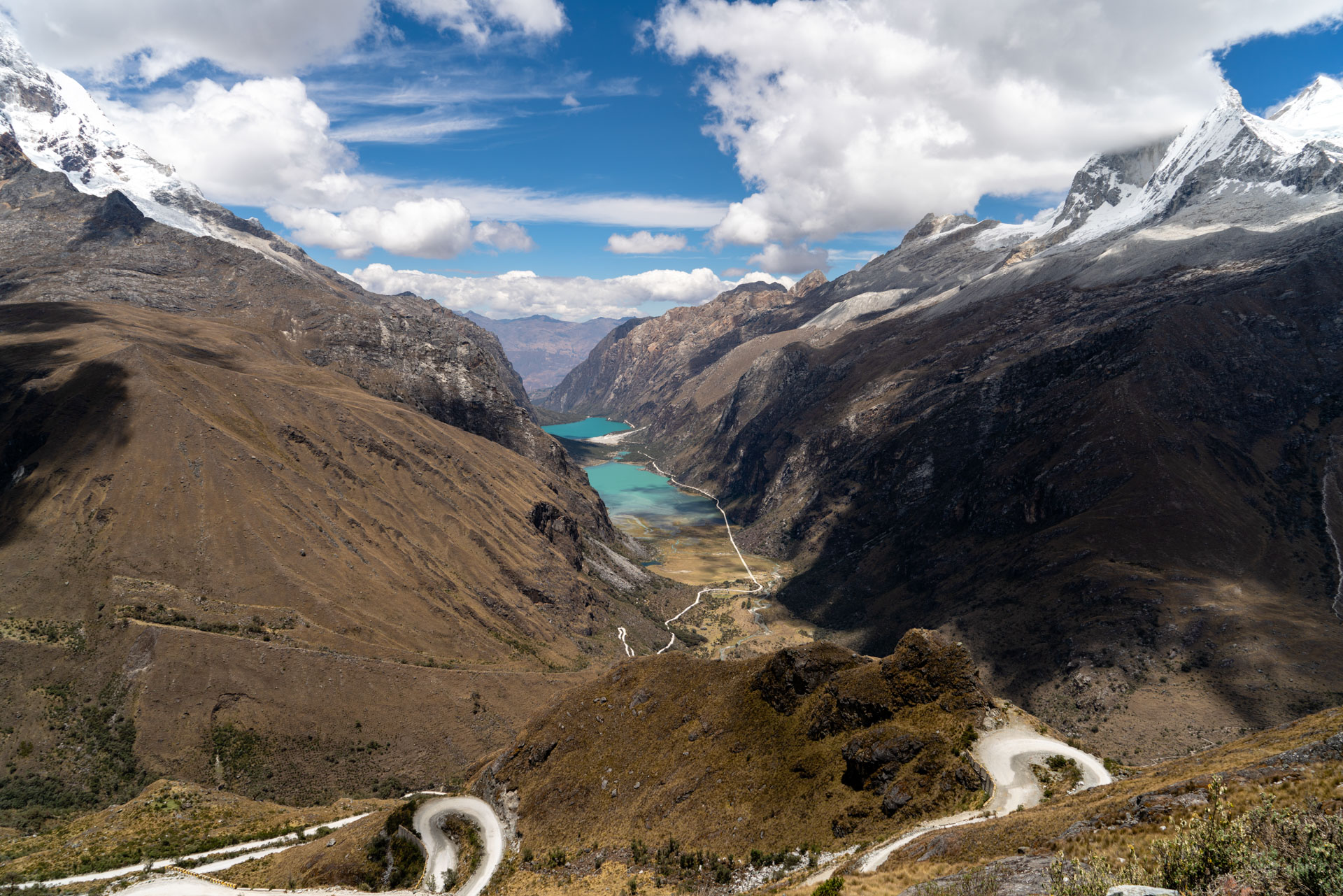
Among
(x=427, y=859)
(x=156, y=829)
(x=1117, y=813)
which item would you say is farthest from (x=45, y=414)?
(x=1117, y=813)

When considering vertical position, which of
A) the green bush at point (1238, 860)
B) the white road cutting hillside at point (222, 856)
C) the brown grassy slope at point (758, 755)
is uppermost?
the green bush at point (1238, 860)

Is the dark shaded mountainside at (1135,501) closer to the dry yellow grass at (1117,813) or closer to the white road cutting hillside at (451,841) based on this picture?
the dry yellow grass at (1117,813)

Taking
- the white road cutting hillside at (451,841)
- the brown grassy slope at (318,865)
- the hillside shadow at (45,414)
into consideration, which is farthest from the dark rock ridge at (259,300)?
the white road cutting hillside at (451,841)

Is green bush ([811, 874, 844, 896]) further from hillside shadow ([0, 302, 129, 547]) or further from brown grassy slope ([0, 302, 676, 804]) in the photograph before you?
hillside shadow ([0, 302, 129, 547])

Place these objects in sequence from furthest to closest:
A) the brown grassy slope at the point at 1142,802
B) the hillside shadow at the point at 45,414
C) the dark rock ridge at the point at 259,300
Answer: the dark rock ridge at the point at 259,300 → the hillside shadow at the point at 45,414 → the brown grassy slope at the point at 1142,802

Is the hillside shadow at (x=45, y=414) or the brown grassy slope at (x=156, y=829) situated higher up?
the hillside shadow at (x=45, y=414)

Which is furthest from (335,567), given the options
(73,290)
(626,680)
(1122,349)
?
(1122,349)

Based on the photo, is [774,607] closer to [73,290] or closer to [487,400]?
[487,400]

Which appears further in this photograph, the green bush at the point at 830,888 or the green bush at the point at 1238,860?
the green bush at the point at 830,888
